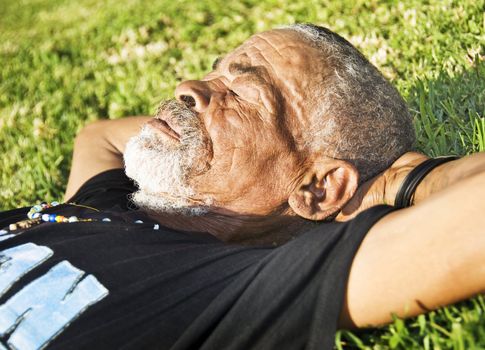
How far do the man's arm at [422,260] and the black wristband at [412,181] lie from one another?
22.1 inches

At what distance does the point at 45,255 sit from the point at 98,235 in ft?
0.86

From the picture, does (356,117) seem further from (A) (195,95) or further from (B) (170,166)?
(B) (170,166)

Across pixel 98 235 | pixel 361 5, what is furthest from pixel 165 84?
pixel 98 235

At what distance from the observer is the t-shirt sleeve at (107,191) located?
4.67 meters

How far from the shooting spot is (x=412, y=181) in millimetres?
3586

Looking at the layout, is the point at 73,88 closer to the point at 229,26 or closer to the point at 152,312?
the point at 229,26

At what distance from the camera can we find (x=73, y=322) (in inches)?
123

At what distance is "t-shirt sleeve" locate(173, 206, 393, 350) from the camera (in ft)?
9.41

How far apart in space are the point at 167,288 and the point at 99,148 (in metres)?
2.67

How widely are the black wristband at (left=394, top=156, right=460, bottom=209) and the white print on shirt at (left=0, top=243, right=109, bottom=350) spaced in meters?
1.46

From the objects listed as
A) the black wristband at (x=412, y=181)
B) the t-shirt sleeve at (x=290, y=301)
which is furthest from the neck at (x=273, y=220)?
the t-shirt sleeve at (x=290, y=301)

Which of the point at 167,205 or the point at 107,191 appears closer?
the point at 167,205

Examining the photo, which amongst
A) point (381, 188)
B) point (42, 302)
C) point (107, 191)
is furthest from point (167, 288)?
point (107, 191)

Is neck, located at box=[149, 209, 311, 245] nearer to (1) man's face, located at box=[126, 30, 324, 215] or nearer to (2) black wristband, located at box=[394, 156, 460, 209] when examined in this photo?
(1) man's face, located at box=[126, 30, 324, 215]
